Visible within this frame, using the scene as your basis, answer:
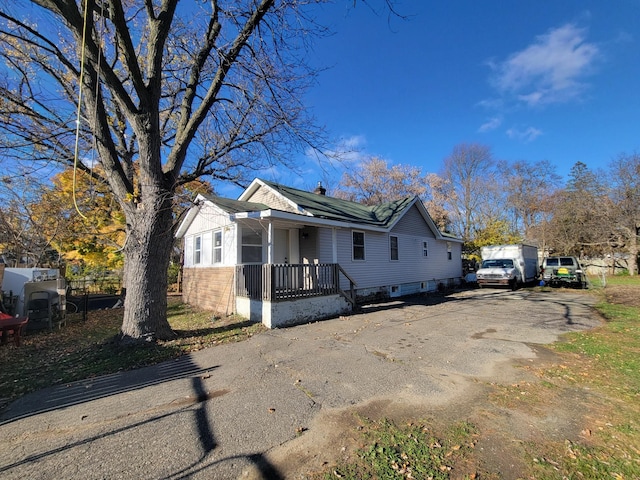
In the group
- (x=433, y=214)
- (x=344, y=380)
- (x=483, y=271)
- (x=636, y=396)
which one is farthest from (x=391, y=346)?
(x=433, y=214)

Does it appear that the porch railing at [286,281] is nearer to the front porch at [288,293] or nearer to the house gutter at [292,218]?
the front porch at [288,293]

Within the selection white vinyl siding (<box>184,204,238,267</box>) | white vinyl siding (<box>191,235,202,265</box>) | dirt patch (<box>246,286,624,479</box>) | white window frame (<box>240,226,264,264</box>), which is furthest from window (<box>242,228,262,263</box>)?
dirt patch (<box>246,286,624,479</box>)

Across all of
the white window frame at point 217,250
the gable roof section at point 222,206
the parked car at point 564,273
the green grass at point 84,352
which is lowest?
the green grass at point 84,352

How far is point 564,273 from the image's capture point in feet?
62.1

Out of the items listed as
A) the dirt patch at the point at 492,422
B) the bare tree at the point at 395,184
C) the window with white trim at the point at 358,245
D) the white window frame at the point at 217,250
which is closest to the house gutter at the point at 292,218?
the window with white trim at the point at 358,245

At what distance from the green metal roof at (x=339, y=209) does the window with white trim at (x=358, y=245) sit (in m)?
0.58

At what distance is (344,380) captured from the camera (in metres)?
4.76

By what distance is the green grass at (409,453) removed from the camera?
2.64 meters

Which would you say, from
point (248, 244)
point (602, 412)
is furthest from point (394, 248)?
point (602, 412)

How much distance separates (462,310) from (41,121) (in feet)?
47.2

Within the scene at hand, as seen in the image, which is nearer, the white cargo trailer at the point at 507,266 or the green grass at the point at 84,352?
the green grass at the point at 84,352

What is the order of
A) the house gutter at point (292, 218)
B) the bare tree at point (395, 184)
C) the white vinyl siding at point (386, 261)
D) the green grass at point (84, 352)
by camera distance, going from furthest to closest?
the bare tree at point (395, 184) < the white vinyl siding at point (386, 261) < the house gutter at point (292, 218) < the green grass at point (84, 352)

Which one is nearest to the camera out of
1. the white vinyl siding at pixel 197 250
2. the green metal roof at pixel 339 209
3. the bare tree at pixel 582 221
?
the green metal roof at pixel 339 209

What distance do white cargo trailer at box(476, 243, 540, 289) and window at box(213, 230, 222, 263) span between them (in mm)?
15925
